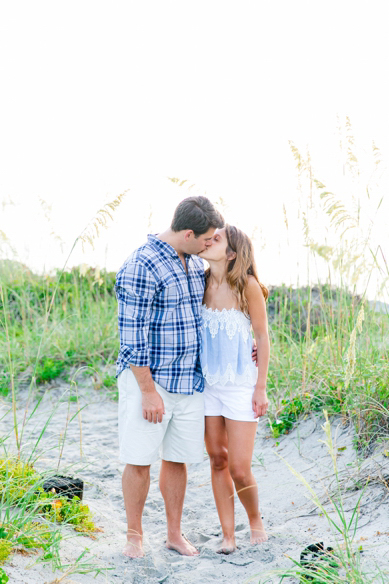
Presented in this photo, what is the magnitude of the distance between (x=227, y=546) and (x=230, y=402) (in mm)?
814

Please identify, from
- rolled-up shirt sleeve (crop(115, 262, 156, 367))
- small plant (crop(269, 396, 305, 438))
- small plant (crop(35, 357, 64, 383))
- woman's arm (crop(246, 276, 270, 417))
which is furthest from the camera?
small plant (crop(35, 357, 64, 383))

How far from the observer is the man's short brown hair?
10.1 ft

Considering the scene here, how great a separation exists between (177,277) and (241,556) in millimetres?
1560

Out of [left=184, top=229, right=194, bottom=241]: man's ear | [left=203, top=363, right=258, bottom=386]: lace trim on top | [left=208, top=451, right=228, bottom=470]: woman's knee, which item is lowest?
[left=208, top=451, right=228, bottom=470]: woman's knee

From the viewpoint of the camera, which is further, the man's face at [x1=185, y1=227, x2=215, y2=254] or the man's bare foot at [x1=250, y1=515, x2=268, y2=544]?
the man's bare foot at [x1=250, y1=515, x2=268, y2=544]

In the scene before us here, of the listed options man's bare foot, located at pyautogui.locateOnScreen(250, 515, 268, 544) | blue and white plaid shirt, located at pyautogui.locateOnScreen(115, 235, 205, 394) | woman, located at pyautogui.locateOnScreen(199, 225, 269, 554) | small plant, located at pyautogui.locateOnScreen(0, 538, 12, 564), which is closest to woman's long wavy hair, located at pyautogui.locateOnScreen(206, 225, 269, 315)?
woman, located at pyautogui.locateOnScreen(199, 225, 269, 554)

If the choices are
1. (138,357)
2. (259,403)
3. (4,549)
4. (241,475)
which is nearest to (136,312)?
(138,357)

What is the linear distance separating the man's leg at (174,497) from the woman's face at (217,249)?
3.92 ft

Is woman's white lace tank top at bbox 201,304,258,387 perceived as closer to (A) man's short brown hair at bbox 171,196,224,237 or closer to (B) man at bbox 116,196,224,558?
(B) man at bbox 116,196,224,558

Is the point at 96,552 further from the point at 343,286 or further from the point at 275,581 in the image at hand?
the point at 343,286

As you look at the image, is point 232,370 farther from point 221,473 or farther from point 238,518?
point 238,518

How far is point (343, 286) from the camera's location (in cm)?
491

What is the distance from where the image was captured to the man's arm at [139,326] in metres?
3.01

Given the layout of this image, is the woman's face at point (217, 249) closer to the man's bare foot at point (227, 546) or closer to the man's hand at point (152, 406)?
the man's hand at point (152, 406)
